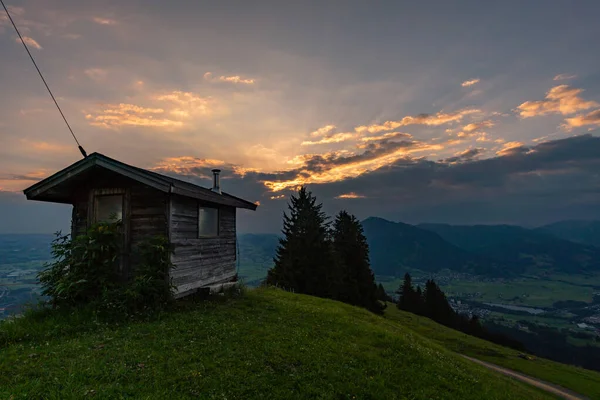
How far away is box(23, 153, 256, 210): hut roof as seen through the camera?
15.1m

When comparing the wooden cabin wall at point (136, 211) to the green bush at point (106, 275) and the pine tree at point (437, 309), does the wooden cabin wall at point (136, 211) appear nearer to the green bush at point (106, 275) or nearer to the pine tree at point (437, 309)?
the green bush at point (106, 275)

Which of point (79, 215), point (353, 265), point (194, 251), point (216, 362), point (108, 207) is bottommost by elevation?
point (353, 265)

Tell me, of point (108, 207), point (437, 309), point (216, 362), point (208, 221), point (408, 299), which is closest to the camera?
point (216, 362)

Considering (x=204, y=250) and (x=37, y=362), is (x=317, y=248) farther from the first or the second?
(x=37, y=362)

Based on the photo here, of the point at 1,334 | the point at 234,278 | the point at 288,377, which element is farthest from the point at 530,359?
the point at 1,334

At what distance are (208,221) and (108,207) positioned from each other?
572cm

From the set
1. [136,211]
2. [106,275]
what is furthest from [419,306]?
[106,275]

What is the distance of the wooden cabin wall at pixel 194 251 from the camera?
16203 mm

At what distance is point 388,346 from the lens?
13.6 m

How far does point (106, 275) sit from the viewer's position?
1488 cm

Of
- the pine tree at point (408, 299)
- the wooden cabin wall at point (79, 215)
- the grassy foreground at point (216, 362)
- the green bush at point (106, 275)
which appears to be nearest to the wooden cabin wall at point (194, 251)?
the green bush at point (106, 275)

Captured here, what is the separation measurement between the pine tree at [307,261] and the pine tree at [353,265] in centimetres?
244

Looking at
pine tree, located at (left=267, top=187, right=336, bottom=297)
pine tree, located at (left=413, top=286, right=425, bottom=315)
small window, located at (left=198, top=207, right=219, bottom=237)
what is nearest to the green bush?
small window, located at (left=198, top=207, right=219, bottom=237)

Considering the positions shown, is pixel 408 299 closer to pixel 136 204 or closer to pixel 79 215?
pixel 136 204
